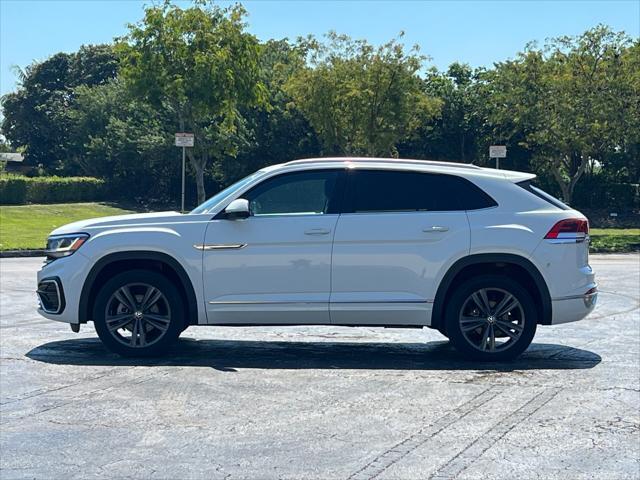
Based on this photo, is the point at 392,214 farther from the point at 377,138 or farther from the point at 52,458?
the point at 377,138

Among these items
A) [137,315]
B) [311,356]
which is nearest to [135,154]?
[137,315]

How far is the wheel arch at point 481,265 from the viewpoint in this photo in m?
7.84

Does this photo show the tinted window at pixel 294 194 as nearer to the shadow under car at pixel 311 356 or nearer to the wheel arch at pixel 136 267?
the wheel arch at pixel 136 267

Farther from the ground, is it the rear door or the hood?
the hood

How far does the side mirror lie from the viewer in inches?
306

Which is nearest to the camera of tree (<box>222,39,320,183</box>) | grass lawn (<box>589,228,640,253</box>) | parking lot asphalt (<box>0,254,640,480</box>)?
parking lot asphalt (<box>0,254,640,480</box>)

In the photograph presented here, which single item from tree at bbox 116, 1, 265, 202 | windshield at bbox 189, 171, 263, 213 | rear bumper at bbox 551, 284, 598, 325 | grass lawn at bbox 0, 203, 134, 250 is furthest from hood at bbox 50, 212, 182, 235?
tree at bbox 116, 1, 265, 202

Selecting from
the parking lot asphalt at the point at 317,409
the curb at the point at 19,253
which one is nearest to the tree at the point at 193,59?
the curb at the point at 19,253

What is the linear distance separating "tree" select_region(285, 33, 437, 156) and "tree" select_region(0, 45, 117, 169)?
30.6 meters

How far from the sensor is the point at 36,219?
109ft

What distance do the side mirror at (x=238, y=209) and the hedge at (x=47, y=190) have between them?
34.4m

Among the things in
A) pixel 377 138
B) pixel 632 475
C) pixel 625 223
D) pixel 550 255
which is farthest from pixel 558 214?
pixel 625 223

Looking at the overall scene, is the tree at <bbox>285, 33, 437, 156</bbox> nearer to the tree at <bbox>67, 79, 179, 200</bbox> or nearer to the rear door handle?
the tree at <bbox>67, 79, 179, 200</bbox>

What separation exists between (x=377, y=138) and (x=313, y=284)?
27.3 m
